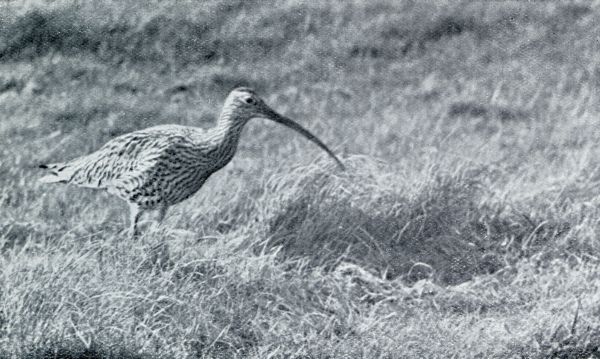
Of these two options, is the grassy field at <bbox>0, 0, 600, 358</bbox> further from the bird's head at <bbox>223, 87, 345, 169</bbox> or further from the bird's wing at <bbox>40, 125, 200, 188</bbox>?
the bird's head at <bbox>223, 87, 345, 169</bbox>

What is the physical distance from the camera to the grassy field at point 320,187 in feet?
25.4

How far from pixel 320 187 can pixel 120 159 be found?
1599mm

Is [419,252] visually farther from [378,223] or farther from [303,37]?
[303,37]

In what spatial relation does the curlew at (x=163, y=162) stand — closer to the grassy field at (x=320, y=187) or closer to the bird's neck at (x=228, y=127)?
the bird's neck at (x=228, y=127)

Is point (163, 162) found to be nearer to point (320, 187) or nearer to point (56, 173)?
point (56, 173)

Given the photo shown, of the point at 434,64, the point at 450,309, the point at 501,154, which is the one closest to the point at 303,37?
the point at 434,64

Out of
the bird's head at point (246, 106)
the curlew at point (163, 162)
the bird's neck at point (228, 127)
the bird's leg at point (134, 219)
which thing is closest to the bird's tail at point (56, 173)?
the curlew at point (163, 162)

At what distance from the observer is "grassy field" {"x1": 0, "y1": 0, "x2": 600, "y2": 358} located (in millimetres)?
7746

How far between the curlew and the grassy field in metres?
0.20

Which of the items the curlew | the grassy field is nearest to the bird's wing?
the curlew

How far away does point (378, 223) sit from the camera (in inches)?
360

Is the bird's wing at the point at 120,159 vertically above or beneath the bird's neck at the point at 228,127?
beneath

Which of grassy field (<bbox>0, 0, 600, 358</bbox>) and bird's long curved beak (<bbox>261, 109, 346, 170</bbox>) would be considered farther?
bird's long curved beak (<bbox>261, 109, 346, 170</bbox>)

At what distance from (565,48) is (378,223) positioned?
2344 millimetres
